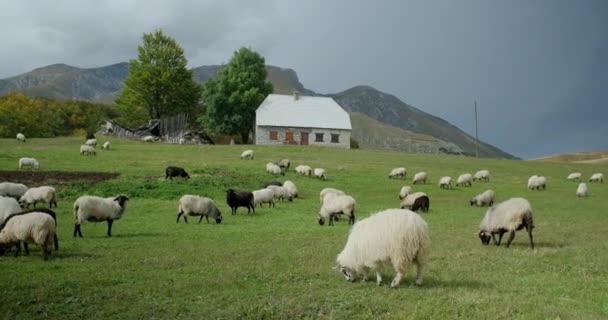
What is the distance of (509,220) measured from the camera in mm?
16594

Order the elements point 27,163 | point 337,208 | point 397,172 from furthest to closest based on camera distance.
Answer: point 397,172 < point 27,163 < point 337,208

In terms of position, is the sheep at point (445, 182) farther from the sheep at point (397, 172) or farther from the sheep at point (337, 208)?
the sheep at point (337, 208)

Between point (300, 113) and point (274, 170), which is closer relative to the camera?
point (274, 170)

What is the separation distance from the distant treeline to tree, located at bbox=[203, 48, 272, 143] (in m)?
29.7

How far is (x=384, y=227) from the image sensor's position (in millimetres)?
11133

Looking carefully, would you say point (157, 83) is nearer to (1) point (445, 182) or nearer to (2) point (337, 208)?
(1) point (445, 182)

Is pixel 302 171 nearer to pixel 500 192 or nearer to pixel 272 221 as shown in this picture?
pixel 500 192

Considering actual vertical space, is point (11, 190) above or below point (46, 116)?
below

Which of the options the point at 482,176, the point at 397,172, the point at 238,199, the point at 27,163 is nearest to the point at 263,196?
the point at 238,199

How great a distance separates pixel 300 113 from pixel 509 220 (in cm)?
6128

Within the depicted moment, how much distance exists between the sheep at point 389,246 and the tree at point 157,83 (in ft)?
238

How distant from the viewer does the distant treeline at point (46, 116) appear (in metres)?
87.8

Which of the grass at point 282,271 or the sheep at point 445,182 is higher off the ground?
the sheep at point 445,182

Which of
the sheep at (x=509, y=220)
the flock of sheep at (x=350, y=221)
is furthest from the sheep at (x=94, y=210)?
the sheep at (x=509, y=220)
